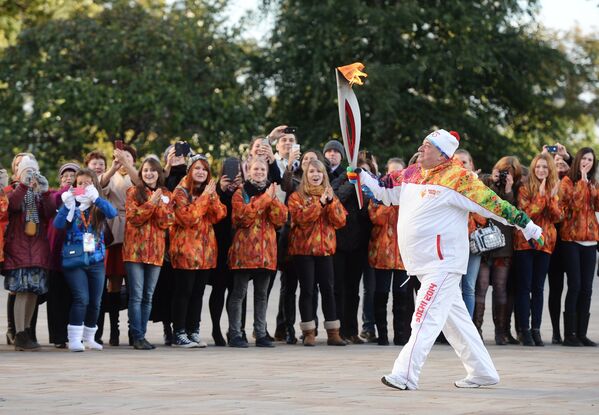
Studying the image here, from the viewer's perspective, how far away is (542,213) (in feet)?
48.6

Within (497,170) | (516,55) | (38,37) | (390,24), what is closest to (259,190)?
(497,170)

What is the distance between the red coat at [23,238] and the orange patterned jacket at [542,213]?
4.81 meters

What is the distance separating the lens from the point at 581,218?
1498 cm

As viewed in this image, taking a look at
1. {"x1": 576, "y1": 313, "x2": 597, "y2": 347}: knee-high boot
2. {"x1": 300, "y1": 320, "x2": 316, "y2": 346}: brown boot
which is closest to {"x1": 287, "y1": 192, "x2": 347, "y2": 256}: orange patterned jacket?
{"x1": 300, "y1": 320, "x2": 316, "y2": 346}: brown boot

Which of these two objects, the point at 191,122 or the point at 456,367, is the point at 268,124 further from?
the point at 456,367

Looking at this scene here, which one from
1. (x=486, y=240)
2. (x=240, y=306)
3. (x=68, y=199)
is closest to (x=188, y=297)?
(x=240, y=306)

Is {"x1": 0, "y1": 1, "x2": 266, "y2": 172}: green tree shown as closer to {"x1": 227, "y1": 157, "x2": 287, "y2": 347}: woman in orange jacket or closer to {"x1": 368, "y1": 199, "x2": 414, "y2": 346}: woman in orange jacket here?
{"x1": 368, "y1": 199, "x2": 414, "y2": 346}: woman in orange jacket

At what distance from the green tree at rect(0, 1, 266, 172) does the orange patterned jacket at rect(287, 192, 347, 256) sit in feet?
78.0

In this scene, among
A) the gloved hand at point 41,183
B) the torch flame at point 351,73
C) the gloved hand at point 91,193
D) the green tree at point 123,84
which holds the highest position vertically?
the green tree at point 123,84

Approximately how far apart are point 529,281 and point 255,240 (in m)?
2.96

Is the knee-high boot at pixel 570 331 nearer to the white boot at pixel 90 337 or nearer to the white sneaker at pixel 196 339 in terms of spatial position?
the white sneaker at pixel 196 339

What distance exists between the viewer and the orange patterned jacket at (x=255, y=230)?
46.2 ft

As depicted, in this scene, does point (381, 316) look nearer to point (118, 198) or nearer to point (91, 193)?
point (118, 198)

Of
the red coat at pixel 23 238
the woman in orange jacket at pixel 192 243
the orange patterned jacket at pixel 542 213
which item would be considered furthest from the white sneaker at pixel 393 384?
the orange patterned jacket at pixel 542 213
